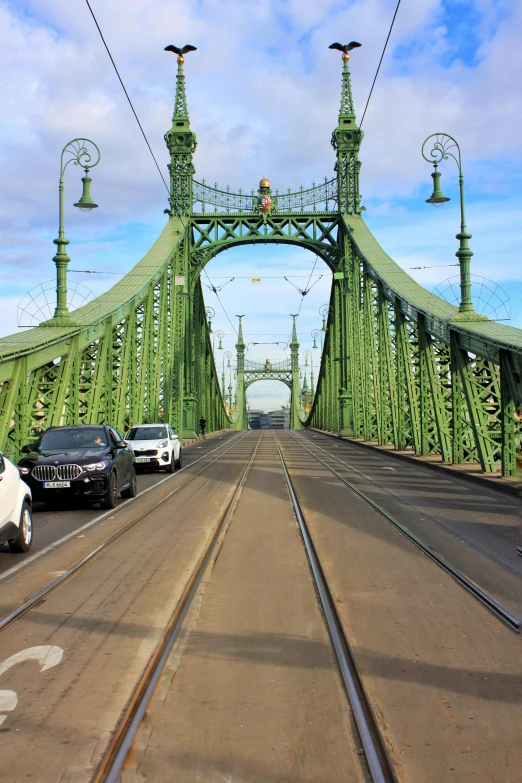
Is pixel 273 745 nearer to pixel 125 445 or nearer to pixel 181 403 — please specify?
pixel 125 445

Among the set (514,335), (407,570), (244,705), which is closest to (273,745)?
(244,705)

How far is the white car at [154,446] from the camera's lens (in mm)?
22219

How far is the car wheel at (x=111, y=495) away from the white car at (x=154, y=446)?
803 centimetres

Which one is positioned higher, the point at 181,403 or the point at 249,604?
the point at 181,403

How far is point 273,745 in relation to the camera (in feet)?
12.6

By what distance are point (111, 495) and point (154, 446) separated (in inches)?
346

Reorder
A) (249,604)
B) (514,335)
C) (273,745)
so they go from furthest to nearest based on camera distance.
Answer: (514,335), (249,604), (273,745)

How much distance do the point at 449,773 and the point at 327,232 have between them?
43614 millimetres

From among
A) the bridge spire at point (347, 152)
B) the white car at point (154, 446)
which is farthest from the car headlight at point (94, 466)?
the bridge spire at point (347, 152)

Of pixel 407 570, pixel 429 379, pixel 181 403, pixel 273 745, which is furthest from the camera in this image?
pixel 181 403

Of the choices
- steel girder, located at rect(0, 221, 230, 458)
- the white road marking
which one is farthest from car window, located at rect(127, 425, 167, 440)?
the white road marking

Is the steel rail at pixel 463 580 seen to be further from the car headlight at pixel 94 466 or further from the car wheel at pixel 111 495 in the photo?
the car headlight at pixel 94 466

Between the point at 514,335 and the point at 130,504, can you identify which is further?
the point at 514,335

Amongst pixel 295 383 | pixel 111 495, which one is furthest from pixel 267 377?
pixel 111 495
